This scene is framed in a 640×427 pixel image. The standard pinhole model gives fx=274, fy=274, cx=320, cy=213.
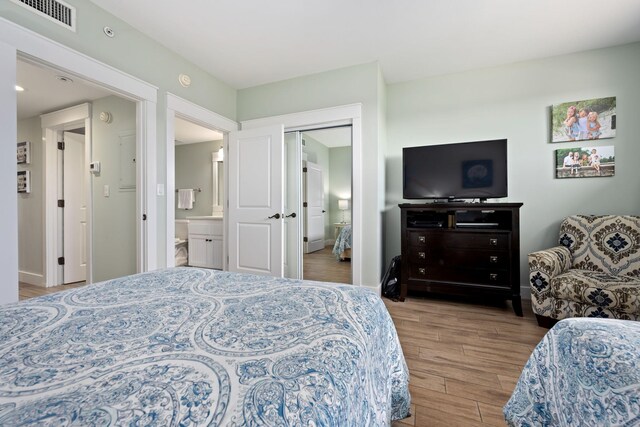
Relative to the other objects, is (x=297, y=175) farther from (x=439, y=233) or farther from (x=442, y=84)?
(x=442, y=84)

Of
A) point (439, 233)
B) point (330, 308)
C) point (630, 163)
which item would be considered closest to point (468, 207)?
point (439, 233)

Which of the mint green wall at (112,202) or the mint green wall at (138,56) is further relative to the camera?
the mint green wall at (112,202)

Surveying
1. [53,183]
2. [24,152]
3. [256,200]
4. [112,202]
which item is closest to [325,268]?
[256,200]

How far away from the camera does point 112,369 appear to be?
0.51m

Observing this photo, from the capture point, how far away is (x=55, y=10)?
74.7 inches

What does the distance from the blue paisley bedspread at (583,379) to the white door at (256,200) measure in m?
2.56

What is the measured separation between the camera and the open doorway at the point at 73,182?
2957 mm

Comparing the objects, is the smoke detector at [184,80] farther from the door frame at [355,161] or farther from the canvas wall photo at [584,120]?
the canvas wall photo at [584,120]

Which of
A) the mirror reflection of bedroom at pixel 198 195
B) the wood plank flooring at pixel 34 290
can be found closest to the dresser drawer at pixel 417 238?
the mirror reflection of bedroom at pixel 198 195

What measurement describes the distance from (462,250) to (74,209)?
503 centimetres

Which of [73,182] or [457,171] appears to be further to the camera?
[73,182]

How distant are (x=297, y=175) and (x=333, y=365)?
306cm

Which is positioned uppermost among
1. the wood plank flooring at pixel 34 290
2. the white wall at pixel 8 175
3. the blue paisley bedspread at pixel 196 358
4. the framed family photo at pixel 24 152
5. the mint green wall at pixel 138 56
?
the mint green wall at pixel 138 56

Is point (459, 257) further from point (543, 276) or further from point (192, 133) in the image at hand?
point (192, 133)
